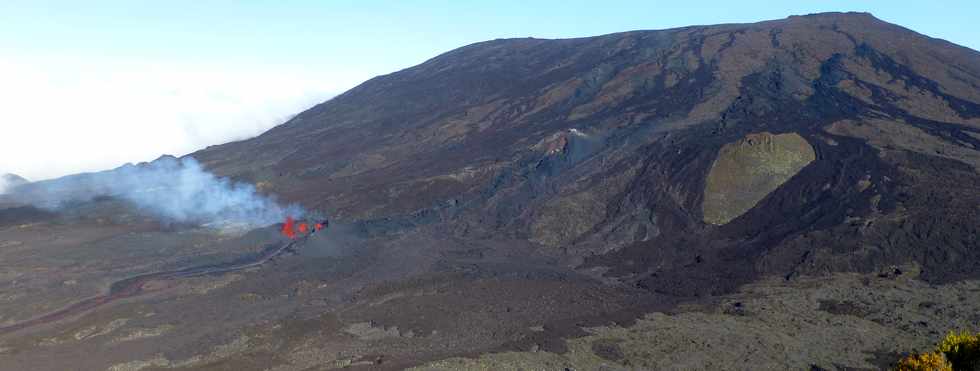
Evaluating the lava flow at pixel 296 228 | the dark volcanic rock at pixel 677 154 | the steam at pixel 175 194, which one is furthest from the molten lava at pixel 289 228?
the dark volcanic rock at pixel 677 154

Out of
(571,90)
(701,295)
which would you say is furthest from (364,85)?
(701,295)

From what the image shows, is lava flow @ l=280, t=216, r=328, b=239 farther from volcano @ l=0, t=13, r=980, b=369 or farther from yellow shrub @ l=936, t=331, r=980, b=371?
yellow shrub @ l=936, t=331, r=980, b=371

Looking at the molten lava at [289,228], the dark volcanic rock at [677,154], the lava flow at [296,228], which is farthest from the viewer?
the lava flow at [296,228]

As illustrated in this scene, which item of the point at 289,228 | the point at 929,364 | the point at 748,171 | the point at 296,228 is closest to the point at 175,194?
the point at 289,228

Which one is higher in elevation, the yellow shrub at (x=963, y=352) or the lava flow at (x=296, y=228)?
the lava flow at (x=296, y=228)

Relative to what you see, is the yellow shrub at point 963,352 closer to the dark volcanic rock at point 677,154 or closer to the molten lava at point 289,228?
the dark volcanic rock at point 677,154

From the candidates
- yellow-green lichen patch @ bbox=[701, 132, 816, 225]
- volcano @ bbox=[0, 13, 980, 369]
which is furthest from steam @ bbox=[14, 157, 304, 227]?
Answer: yellow-green lichen patch @ bbox=[701, 132, 816, 225]
